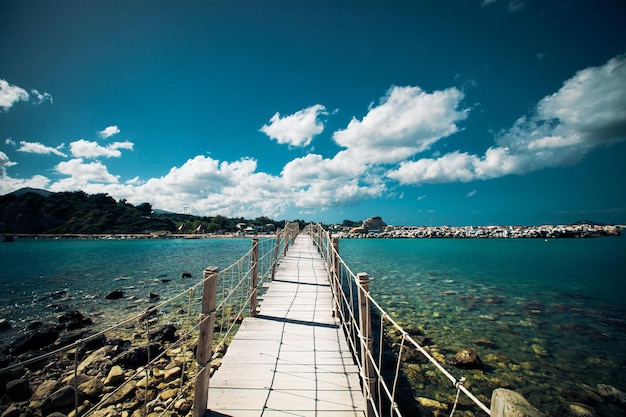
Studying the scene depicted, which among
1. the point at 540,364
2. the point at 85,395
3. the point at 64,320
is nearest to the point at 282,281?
the point at 85,395

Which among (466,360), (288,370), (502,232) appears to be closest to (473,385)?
(466,360)

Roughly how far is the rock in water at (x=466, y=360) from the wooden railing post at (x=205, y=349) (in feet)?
19.9

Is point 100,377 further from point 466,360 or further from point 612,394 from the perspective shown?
point 612,394

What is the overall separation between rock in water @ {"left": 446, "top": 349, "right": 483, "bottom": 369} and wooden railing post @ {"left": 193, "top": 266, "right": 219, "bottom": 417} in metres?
6.06

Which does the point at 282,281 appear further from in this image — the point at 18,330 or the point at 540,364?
the point at 18,330

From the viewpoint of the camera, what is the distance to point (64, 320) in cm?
1012

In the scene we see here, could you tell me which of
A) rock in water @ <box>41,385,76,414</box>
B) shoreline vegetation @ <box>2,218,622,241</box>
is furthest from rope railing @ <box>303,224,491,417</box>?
shoreline vegetation @ <box>2,218,622,241</box>

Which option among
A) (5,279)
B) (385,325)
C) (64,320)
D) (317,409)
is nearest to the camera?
(317,409)

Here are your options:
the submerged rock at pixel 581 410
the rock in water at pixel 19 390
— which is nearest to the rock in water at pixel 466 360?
the submerged rock at pixel 581 410

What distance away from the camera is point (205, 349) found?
11.1ft

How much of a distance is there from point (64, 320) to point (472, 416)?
44.5 ft

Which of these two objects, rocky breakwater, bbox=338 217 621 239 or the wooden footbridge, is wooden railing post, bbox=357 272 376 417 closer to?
the wooden footbridge

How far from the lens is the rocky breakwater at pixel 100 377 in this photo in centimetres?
491

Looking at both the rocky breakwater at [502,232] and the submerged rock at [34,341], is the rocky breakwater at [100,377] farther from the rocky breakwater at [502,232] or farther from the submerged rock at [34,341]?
the rocky breakwater at [502,232]
